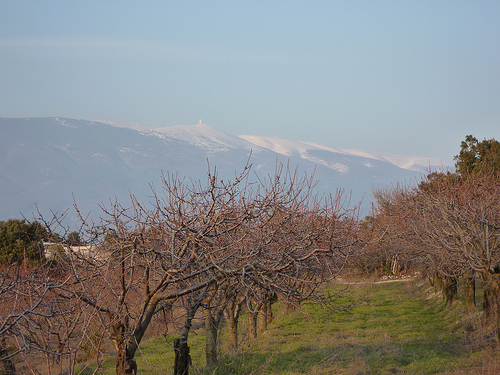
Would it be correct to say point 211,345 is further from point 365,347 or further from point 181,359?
point 365,347

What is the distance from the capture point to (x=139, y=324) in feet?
28.4

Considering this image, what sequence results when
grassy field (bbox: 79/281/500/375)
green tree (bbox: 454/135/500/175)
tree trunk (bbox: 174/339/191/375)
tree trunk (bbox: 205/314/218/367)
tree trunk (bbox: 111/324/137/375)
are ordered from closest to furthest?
1. tree trunk (bbox: 111/324/137/375)
2. tree trunk (bbox: 174/339/191/375)
3. grassy field (bbox: 79/281/500/375)
4. tree trunk (bbox: 205/314/218/367)
5. green tree (bbox: 454/135/500/175)

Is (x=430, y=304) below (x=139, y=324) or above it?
below

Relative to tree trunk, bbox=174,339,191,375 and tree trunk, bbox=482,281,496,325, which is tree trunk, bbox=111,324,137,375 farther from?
tree trunk, bbox=482,281,496,325

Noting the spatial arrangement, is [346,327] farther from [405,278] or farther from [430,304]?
[405,278]

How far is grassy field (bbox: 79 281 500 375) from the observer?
1491 cm

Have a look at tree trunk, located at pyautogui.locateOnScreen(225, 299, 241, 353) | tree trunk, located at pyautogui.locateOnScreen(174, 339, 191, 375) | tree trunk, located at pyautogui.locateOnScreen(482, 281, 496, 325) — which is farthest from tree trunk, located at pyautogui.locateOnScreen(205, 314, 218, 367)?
tree trunk, located at pyautogui.locateOnScreen(482, 281, 496, 325)

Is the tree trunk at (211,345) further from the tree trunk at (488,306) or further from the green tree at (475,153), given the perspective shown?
the green tree at (475,153)

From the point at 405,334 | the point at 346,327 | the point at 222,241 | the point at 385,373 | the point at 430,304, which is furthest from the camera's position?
the point at 430,304

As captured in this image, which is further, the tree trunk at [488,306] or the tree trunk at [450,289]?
the tree trunk at [450,289]

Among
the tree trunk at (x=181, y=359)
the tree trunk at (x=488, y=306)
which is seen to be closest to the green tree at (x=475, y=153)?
the tree trunk at (x=488, y=306)

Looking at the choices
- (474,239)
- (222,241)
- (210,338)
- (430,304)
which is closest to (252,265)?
(222,241)

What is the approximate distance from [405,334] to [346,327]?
4045 mm

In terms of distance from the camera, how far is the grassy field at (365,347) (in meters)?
14.9
